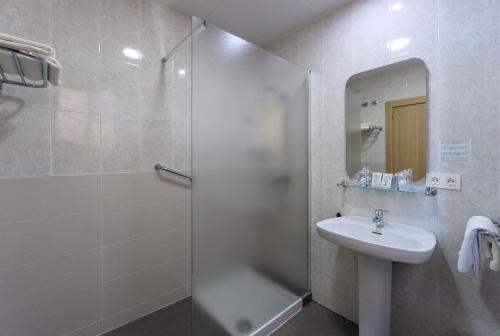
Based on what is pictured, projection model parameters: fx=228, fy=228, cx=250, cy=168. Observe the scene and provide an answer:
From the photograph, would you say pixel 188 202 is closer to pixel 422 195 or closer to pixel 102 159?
pixel 102 159

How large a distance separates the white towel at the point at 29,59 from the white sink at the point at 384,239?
1.60 m

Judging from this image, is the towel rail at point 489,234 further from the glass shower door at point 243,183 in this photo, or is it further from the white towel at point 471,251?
the glass shower door at point 243,183

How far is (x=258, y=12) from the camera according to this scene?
5.58 ft

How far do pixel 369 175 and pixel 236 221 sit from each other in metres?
0.94

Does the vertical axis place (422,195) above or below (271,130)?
below

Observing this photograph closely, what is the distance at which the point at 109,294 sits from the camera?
4.93ft

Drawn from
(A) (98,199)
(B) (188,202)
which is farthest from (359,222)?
(A) (98,199)

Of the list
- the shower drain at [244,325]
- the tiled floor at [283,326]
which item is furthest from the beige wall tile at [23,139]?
the shower drain at [244,325]

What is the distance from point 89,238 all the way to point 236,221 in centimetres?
94

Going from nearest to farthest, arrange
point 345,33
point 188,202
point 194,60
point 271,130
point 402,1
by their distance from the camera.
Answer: point 194,60 < point 402,1 < point 271,130 < point 345,33 < point 188,202

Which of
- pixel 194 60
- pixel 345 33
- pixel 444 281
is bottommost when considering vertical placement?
pixel 444 281

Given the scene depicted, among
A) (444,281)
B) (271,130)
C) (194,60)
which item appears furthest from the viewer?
(271,130)

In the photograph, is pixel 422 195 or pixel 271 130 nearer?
pixel 422 195

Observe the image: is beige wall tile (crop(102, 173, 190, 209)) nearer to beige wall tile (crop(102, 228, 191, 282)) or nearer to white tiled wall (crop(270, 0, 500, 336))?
beige wall tile (crop(102, 228, 191, 282))
